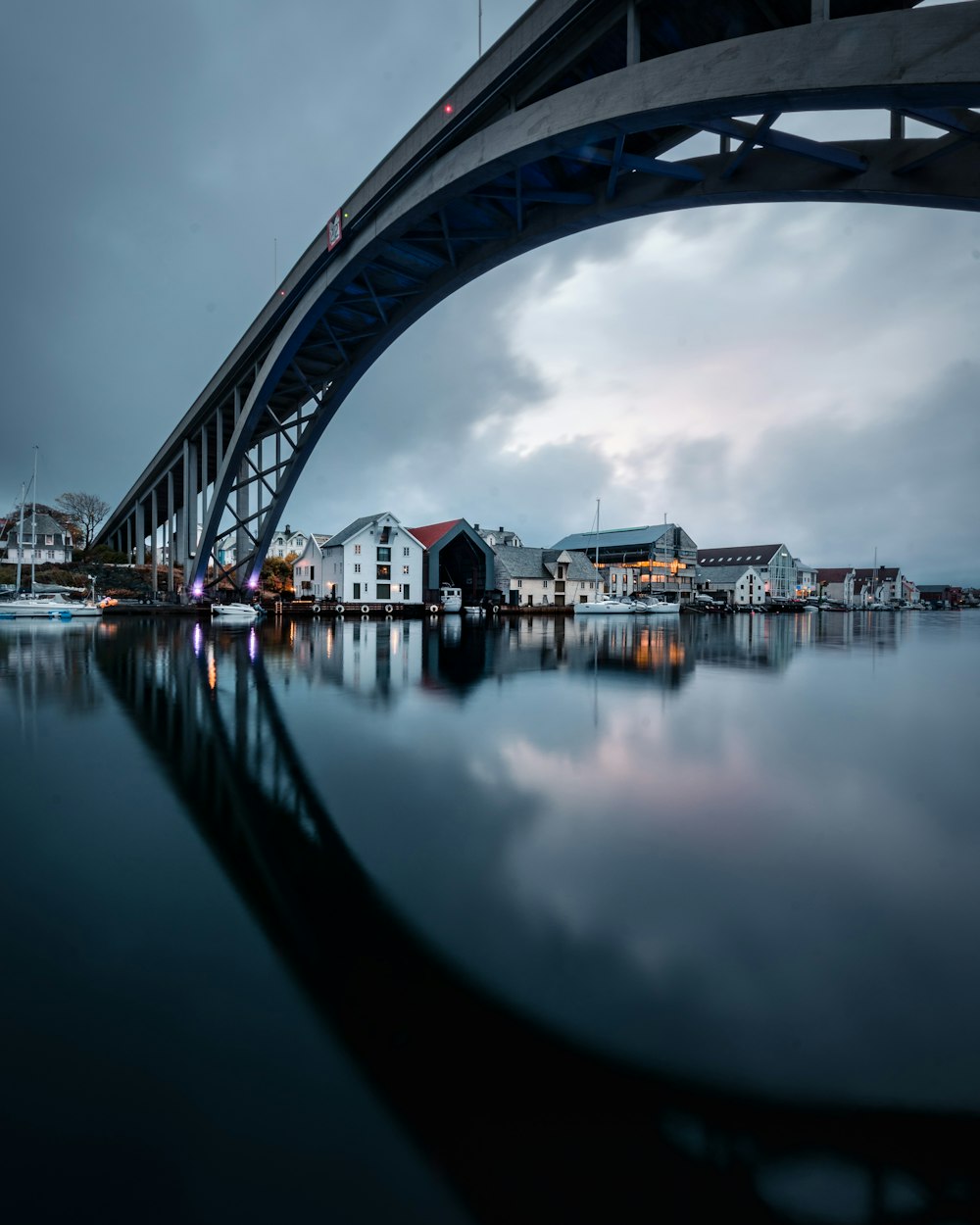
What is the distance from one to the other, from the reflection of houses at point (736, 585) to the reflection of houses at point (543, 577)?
93.1 feet

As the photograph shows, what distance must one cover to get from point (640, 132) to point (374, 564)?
1394 inches

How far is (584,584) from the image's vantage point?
55.2 meters

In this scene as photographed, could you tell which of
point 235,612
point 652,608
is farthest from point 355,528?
point 652,608

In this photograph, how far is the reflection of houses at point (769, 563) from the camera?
81625 millimetres

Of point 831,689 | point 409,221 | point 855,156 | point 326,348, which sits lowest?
point 831,689

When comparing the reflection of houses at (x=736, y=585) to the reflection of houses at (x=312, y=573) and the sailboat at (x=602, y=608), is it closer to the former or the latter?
the sailboat at (x=602, y=608)

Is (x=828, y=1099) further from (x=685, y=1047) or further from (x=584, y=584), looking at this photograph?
(x=584, y=584)

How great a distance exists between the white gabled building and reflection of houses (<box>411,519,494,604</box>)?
2.66ft

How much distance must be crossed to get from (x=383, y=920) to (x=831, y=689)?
9844mm

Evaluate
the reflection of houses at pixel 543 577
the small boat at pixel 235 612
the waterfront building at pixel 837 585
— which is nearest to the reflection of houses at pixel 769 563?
the waterfront building at pixel 837 585

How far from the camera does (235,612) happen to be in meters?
29.0

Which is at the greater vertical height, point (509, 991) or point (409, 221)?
point (409, 221)

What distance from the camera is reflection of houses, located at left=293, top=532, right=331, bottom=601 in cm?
4503

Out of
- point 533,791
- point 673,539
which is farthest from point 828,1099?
point 673,539
